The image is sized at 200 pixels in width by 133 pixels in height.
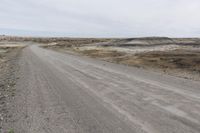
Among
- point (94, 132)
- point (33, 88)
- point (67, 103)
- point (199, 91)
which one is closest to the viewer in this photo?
point (94, 132)

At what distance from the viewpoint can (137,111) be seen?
28.0 ft

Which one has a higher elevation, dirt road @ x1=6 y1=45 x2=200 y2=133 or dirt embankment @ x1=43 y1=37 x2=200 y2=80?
dirt road @ x1=6 y1=45 x2=200 y2=133

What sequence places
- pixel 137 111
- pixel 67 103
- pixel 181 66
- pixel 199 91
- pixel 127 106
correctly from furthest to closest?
pixel 181 66
pixel 199 91
pixel 67 103
pixel 127 106
pixel 137 111

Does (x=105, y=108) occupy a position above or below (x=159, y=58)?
above

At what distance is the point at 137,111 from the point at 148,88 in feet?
14.6

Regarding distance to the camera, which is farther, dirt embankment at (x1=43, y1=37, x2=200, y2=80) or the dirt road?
dirt embankment at (x1=43, y1=37, x2=200, y2=80)

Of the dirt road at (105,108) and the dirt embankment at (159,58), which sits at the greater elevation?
the dirt road at (105,108)

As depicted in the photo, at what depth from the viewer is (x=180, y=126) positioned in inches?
273

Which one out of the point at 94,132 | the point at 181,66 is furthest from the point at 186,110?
the point at 181,66

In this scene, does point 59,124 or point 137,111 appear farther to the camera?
point 137,111

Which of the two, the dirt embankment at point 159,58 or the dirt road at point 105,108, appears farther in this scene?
the dirt embankment at point 159,58

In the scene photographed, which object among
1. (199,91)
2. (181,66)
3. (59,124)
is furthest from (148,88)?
(181,66)

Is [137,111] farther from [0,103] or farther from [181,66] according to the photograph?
[181,66]

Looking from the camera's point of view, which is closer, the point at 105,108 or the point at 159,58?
the point at 105,108
